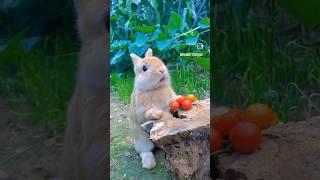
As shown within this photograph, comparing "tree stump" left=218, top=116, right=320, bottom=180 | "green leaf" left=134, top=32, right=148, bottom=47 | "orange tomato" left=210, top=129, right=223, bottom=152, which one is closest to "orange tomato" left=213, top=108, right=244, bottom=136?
"orange tomato" left=210, top=129, right=223, bottom=152

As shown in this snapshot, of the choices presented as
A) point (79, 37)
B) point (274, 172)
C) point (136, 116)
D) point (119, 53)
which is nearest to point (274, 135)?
point (274, 172)

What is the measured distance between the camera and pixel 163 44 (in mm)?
2863

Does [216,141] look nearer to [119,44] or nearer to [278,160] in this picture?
[278,160]

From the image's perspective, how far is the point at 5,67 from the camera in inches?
122

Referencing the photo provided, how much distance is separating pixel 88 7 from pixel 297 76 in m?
1.50

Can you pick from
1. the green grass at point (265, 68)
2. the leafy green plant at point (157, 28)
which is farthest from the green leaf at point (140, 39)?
the green grass at point (265, 68)

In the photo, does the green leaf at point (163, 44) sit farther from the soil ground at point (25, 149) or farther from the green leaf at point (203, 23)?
A: the soil ground at point (25, 149)

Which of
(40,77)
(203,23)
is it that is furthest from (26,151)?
(203,23)

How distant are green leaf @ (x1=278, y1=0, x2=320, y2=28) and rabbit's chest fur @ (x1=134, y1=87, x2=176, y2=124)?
1.02 m

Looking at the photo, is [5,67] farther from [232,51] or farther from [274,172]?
[274,172]

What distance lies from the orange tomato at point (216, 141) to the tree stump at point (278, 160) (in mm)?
75

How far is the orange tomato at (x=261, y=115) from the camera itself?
3.14m

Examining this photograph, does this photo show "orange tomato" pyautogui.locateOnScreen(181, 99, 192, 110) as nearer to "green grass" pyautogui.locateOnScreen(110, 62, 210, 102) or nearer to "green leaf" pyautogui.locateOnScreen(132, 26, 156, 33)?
"green grass" pyautogui.locateOnScreen(110, 62, 210, 102)

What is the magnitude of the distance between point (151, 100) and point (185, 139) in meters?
0.33
